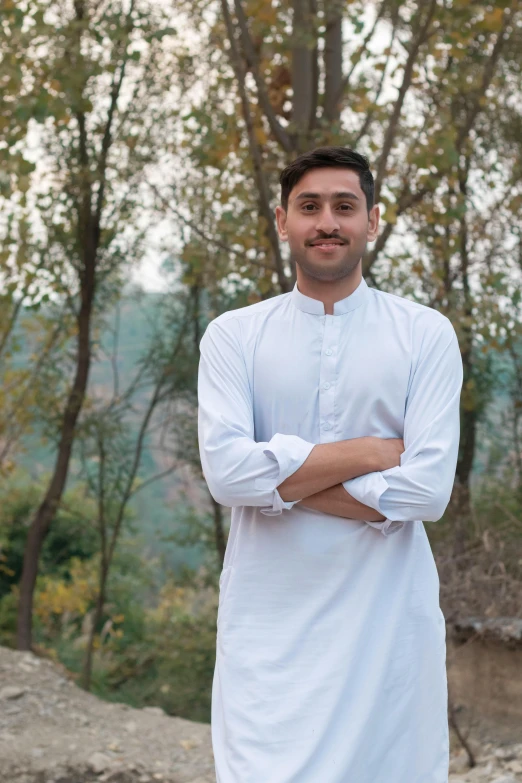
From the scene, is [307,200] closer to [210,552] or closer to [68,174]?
[68,174]

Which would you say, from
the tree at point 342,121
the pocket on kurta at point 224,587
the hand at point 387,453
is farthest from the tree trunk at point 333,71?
the pocket on kurta at point 224,587

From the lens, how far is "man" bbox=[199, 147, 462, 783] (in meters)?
2.02

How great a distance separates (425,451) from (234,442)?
367mm

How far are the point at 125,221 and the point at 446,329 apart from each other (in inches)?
232

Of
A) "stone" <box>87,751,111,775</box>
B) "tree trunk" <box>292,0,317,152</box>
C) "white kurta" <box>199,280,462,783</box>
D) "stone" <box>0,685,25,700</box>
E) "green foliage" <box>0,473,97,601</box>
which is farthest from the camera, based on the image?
"green foliage" <box>0,473,97,601</box>

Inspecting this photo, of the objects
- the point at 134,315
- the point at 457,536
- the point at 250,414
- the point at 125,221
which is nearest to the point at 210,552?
the point at 134,315

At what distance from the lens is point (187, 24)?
712 centimetres

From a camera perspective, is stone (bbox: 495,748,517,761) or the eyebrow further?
stone (bbox: 495,748,517,761)

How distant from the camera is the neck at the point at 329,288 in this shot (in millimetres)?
2244

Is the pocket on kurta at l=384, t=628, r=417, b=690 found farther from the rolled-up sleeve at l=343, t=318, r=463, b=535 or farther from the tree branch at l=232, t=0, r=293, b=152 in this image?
the tree branch at l=232, t=0, r=293, b=152

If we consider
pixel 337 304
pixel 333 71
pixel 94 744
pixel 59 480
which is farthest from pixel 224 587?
pixel 59 480

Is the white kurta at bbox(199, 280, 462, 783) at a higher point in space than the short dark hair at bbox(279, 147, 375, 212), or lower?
lower

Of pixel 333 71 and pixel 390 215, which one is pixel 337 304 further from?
pixel 333 71

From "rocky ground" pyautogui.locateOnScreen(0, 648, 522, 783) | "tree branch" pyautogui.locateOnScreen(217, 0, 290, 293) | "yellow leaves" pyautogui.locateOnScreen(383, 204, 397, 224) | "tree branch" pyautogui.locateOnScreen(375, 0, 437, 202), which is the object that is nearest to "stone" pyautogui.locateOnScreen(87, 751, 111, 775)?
"rocky ground" pyautogui.locateOnScreen(0, 648, 522, 783)
